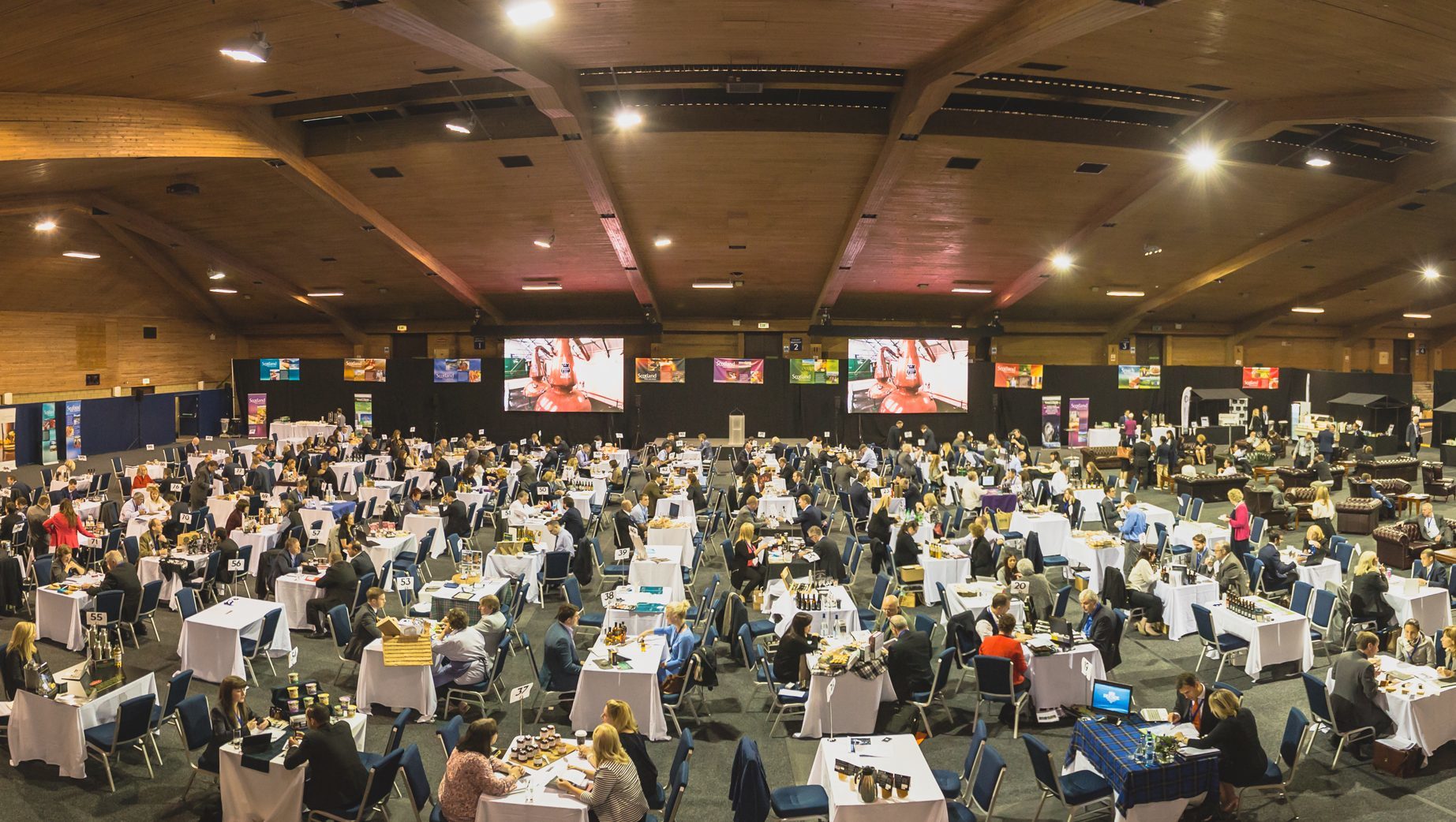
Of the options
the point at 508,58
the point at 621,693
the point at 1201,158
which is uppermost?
the point at 508,58

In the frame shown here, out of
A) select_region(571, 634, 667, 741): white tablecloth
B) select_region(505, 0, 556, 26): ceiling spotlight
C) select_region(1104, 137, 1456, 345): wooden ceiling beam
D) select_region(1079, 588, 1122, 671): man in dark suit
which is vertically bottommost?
select_region(571, 634, 667, 741): white tablecloth

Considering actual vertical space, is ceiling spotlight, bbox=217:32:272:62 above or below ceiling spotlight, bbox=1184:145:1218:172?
below

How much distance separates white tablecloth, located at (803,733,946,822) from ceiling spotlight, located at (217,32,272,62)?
8590mm

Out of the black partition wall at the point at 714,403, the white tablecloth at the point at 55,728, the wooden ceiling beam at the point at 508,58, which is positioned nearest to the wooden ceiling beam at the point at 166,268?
the black partition wall at the point at 714,403

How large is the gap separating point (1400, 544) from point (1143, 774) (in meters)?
10.9

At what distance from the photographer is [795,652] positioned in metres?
7.71

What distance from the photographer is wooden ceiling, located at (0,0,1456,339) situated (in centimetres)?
991

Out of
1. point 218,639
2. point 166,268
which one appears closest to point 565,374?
point 166,268

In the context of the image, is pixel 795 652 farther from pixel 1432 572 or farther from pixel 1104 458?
pixel 1104 458

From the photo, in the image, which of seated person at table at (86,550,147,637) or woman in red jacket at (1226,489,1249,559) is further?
woman in red jacket at (1226,489,1249,559)

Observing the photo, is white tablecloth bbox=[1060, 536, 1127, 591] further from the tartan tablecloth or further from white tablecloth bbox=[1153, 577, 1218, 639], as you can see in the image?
the tartan tablecloth

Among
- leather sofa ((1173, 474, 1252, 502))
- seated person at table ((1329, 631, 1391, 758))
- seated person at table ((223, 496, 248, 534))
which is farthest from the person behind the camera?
leather sofa ((1173, 474, 1252, 502))

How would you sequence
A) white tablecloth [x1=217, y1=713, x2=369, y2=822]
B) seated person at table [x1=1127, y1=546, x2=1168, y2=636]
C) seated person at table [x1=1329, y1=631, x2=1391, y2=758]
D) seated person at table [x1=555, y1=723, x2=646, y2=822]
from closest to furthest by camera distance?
seated person at table [x1=555, y1=723, x2=646, y2=822], white tablecloth [x1=217, y1=713, x2=369, y2=822], seated person at table [x1=1329, y1=631, x2=1391, y2=758], seated person at table [x1=1127, y1=546, x2=1168, y2=636]

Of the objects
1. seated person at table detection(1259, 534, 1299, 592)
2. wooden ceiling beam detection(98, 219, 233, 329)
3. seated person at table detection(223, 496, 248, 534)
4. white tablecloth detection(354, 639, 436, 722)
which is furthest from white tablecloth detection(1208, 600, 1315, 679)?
wooden ceiling beam detection(98, 219, 233, 329)
